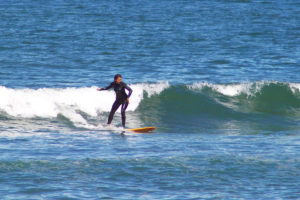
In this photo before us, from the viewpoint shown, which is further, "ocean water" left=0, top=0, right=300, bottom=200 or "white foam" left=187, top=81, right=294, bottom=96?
"white foam" left=187, top=81, right=294, bottom=96

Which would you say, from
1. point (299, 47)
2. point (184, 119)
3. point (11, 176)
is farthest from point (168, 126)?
point (299, 47)

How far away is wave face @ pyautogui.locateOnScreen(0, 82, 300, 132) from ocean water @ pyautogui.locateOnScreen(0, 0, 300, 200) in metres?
0.04

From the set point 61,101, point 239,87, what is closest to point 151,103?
point 61,101

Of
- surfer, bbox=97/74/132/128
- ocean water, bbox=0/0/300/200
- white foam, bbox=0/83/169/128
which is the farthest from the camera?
white foam, bbox=0/83/169/128

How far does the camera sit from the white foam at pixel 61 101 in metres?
18.7

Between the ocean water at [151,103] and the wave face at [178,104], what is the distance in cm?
4

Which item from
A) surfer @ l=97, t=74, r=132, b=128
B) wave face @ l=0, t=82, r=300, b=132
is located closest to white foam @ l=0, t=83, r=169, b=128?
wave face @ l=0, t=82, r=300, b=132

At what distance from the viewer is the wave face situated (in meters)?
18.8

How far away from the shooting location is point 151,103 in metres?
21.0

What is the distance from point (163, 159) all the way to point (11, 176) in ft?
10.7

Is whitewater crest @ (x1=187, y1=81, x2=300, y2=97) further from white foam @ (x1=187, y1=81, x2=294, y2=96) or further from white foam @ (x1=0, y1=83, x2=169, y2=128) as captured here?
white foam @ (x1=0, y1=83, x2=169, y2=128)

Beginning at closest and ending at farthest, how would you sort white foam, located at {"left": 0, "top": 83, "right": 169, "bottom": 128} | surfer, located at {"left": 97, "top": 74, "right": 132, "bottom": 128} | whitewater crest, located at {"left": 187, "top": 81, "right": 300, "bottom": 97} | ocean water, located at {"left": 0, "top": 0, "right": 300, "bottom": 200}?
ocean water, located at {"left": 0, "top": 0, "right": 300, "bottom": 200} < surfer, located at {"left": 97, "top": 74, "right": 132, "bottom": 128} < white foam, located at {"left": 0, "top": 83, "right": 169, "bottom": 128} < whitewater crest, located at {"left": 187, "top": 81, "right": 300, "bottom": 97}

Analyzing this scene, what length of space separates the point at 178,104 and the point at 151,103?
100 cm

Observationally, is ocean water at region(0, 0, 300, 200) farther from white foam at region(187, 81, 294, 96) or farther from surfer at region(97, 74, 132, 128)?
surfer at region(97, 74, 132, 128)
